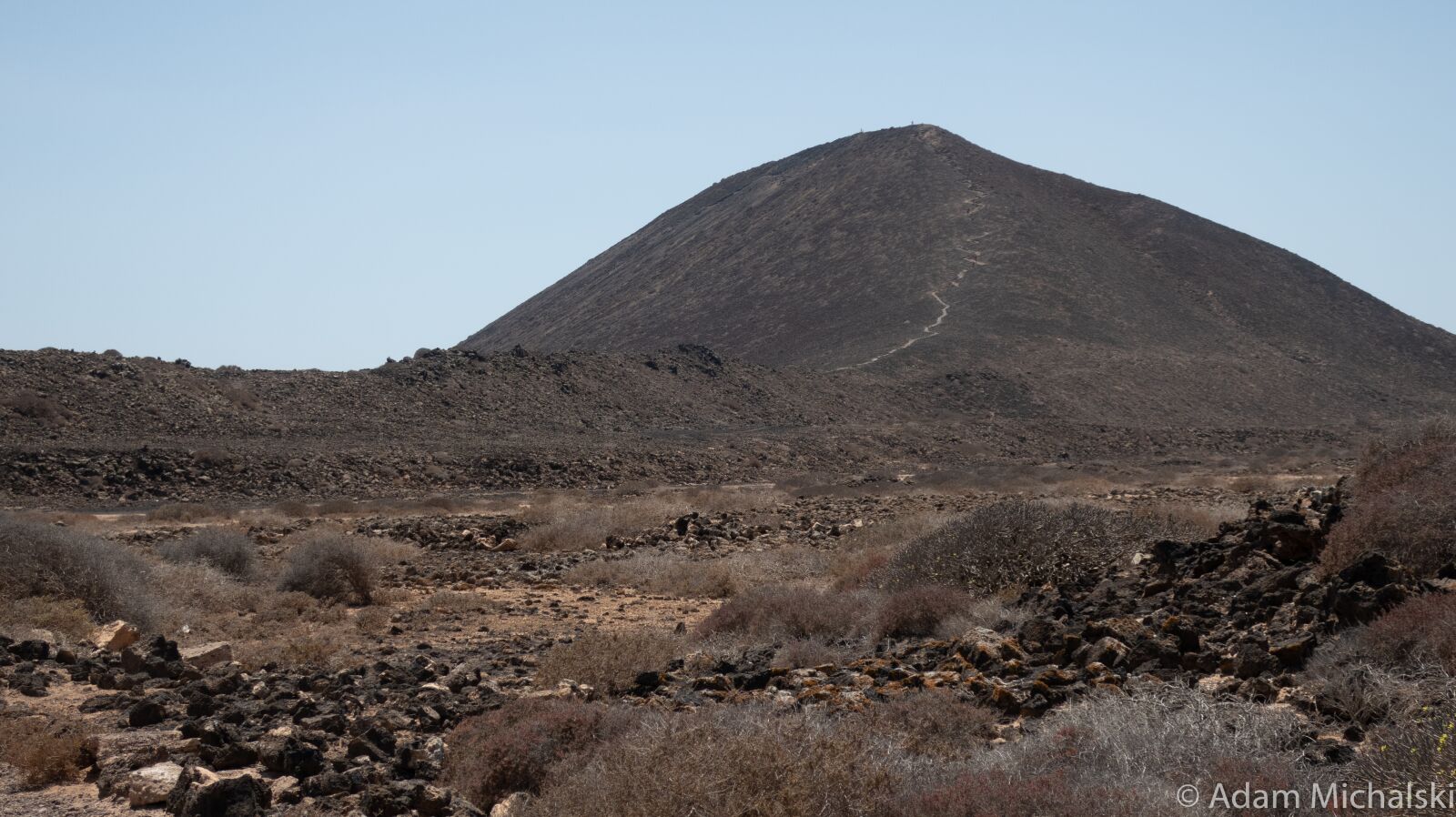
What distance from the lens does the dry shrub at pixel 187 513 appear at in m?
24.4

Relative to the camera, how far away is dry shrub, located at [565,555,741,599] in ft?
48.8

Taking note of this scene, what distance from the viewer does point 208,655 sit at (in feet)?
30.8

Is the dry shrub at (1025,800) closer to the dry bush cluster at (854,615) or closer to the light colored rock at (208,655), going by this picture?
the dry bush cluster at (854,615)

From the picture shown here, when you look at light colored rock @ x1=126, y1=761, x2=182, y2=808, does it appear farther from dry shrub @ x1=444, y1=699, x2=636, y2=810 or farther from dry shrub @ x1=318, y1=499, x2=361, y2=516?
dry shrub @ x1=318, y1=499, x2=361, y2=516

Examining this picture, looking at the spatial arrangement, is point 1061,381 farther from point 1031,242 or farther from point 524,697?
point 524,697

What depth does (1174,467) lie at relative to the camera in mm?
41125

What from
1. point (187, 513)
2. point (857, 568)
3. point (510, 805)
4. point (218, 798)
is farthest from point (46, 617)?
point (187, 513)

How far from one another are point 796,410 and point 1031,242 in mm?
48398

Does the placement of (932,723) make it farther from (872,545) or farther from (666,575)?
(872,545)

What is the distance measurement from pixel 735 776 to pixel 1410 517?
19.2ft

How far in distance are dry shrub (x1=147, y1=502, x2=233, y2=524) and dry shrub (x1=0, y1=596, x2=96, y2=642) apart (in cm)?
1427

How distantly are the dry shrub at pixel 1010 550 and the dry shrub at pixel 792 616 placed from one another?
0.80m

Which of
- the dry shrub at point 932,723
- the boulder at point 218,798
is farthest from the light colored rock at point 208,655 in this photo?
the dry shrub at point 932,723

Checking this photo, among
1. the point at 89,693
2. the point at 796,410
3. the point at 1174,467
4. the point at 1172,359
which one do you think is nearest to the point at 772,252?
the point at 1172,359
